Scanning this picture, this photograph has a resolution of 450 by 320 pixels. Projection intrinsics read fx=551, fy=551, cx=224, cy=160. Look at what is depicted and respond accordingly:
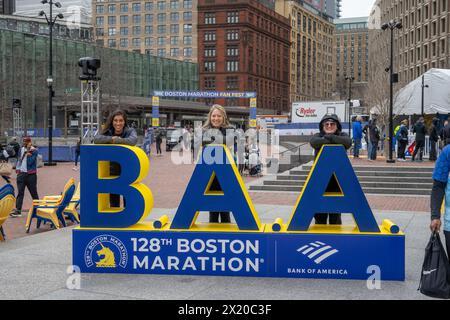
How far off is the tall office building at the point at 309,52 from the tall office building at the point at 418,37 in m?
49.9

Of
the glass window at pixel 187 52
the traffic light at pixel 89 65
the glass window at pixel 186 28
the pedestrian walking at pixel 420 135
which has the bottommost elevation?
the pedestrian walking at pixel 420 135

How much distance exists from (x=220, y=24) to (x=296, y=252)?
103 meters

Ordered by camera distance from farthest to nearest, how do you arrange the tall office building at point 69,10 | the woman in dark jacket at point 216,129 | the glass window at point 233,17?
the tall office building at point 69,10
the glass window at point 233,17
the woman in dark jacket at point 216,129

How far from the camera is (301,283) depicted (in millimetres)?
5867

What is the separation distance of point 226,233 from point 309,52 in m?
142

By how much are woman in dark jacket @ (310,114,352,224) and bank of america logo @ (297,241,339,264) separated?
781 mm

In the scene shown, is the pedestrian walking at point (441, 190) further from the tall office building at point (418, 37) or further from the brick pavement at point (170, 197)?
the tall office building at point (418, 37)

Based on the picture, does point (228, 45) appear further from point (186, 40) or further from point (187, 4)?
point (187, 4)

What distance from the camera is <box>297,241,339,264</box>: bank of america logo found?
595 centimetres

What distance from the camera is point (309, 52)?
143 m

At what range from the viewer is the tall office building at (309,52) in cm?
13238

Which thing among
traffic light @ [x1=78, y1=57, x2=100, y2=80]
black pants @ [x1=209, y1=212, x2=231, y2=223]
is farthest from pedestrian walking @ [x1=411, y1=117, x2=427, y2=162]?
black pants @ [x1=209, y1=212, x2=231, y2=223]

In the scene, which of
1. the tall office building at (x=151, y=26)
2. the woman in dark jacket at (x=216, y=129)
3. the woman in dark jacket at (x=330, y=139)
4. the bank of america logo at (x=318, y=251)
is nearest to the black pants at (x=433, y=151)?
the woman in dark jacket at (x=330, y=139)
